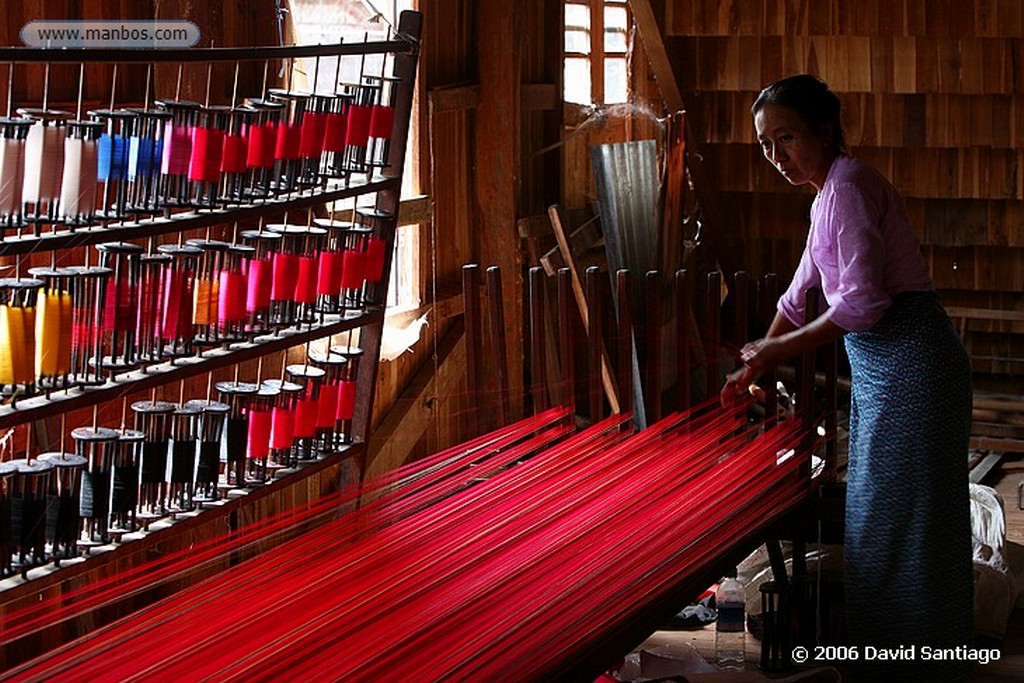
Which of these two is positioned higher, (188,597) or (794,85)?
(794,85)

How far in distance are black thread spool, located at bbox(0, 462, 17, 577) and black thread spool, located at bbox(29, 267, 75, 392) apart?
0.16 m

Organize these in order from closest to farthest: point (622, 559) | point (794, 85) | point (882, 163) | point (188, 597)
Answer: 1. point (188, 597)
2. point (622, 559)
3. point (794, 85)
4. point (882, 163)

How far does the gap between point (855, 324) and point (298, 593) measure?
4.53 feet

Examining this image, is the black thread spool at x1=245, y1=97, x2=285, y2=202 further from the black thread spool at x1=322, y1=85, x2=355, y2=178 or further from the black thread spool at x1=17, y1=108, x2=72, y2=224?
the black thread spool at x1=17, y1=108, x2=72, y2=224

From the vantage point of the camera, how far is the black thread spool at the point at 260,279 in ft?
11.7

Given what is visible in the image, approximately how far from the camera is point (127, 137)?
314 cm

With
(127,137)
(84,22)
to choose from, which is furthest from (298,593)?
(84,22)

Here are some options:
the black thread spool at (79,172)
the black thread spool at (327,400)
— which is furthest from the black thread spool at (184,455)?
the black thread spool at (79,172)

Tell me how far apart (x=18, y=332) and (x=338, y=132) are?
1.04 m

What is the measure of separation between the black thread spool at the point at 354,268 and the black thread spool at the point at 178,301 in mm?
487

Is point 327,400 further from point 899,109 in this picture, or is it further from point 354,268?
point 899,109

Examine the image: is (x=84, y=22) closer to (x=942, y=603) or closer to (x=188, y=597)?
(x=188, y=597)

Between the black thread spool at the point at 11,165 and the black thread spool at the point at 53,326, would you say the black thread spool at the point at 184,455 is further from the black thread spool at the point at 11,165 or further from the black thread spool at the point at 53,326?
the black thread spool at the point at 11,165

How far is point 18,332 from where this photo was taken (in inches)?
116
